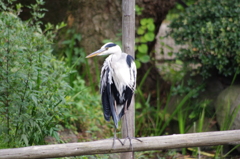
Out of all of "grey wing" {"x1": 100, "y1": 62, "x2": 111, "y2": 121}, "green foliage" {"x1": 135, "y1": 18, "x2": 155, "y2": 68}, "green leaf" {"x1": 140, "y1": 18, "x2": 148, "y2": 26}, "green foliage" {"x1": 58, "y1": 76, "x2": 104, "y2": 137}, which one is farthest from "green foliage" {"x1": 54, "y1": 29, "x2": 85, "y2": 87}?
"grey wing" {"x1": 100, "y1": 62, "x2": 111, "y2": 121}

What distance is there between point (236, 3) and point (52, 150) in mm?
2409

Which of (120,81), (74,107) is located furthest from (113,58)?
(74,107)

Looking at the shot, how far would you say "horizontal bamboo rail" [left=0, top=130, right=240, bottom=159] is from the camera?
1.66 m

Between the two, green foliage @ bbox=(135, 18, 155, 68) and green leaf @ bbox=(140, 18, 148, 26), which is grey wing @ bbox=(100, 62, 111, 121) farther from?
green leaf @ bbox=(140, 18, 148, 26)

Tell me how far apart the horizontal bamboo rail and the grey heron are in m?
0.15

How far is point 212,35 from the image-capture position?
3.18 m

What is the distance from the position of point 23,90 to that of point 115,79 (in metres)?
0.70

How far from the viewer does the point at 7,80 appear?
2199 mm

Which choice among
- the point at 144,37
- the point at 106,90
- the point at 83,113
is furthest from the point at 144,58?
the point at 106,90

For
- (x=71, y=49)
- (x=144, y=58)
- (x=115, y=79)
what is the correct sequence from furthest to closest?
(x=144, y=58) < (x=71, y=49) < (x=115, y=79)

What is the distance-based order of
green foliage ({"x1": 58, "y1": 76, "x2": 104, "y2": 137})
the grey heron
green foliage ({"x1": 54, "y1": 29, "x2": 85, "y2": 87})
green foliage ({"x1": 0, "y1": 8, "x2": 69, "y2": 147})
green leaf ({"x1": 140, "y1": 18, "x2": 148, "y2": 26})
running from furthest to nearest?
green leaf ({"x1": 140, "y1": 18, "x2": 148, "y2": 26}) → green foliage ({"x1": 54, "y1": 29, "x2": 85, "y2": 87}) → green foliage ({"x1": 58, "y1": 76, "x2": 104, "y2": 137}) → green foliage ({"x1": 0, "y1": 8, "x2": 69, "y2": 147}) → the grey heron

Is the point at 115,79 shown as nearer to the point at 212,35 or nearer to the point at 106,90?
the point at 106,90

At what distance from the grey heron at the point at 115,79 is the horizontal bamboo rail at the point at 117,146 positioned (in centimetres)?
15

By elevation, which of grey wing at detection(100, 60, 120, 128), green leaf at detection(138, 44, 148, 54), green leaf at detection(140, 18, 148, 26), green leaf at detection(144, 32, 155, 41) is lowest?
grey wing at detection(100, 60, 120, 128)
